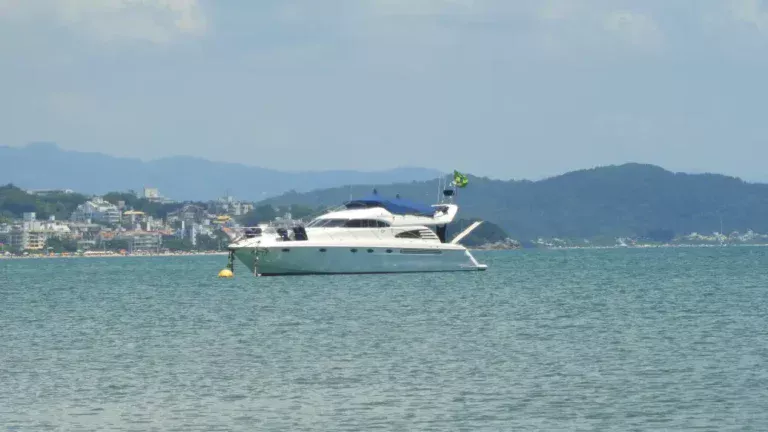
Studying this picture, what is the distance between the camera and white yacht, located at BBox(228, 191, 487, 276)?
321ft

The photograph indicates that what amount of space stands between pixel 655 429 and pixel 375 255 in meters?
68.2

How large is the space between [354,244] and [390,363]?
5445 cm

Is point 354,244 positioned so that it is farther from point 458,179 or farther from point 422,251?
point 458,179

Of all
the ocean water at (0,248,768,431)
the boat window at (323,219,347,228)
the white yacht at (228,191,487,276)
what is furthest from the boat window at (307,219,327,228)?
the ocean water at (0,248,768,431)

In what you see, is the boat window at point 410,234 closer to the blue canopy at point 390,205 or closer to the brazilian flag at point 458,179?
the blue canopy at point 390,205

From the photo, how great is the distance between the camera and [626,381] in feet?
128


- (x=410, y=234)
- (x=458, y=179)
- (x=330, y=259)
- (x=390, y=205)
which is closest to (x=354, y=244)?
(x=330, y=259)

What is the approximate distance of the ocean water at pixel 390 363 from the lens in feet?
111

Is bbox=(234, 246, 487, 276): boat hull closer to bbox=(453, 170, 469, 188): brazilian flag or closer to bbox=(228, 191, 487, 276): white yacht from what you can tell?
bbox=(228, 191, 487, 276): white yacht

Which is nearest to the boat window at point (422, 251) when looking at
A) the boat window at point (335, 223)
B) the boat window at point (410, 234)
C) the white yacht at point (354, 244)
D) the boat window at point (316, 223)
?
the white yacht at point (354, 244)

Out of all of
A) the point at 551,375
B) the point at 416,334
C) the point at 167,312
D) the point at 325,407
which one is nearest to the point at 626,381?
the point at 551,375

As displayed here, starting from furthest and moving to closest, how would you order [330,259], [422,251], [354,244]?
[422,251] → [354,244] → [330,259]

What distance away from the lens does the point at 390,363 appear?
4441 cm

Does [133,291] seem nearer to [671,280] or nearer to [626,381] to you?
[671,280]
